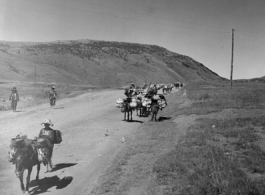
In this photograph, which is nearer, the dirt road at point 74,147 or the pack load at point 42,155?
the pack load at point 42,155

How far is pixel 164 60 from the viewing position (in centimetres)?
15412

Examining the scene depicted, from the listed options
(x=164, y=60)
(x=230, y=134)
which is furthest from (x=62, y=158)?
(x=164, y=60)

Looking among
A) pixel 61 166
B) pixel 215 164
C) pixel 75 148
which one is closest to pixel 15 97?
Result: pixel 75 148

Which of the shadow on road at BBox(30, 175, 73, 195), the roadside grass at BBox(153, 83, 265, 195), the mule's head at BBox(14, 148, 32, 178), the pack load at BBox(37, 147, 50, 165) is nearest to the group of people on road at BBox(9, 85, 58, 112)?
the roadside grass at BBox(153, 83, 265, 195)

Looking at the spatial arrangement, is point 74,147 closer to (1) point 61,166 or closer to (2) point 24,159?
(1) point 61,166

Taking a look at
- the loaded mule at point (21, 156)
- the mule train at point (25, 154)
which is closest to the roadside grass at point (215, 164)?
the mule train at point (25, 154)

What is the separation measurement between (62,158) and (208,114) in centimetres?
1106

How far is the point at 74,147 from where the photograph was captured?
11.4 meters

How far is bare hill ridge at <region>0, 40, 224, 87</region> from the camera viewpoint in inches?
3063

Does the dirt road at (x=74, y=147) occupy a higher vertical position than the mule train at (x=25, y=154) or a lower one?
lower

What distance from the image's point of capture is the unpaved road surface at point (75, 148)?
7.59m

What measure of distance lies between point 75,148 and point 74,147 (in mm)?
168

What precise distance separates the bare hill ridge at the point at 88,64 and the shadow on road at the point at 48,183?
2546 inches

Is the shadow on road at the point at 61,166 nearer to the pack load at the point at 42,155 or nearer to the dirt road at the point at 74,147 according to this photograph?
the dirt road at the point at 74,147
